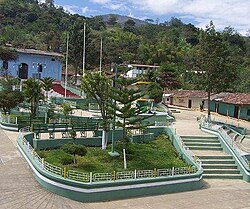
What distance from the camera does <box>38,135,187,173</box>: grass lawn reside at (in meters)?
16.5

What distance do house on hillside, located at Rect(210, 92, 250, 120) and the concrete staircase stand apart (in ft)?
49.4

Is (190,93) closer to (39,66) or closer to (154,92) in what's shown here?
(154,92)

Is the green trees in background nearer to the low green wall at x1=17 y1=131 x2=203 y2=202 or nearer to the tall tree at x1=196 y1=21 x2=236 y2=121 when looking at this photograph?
the tall tree at x1=196 y1=21 x2=236 y2=121

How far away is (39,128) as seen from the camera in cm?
2041

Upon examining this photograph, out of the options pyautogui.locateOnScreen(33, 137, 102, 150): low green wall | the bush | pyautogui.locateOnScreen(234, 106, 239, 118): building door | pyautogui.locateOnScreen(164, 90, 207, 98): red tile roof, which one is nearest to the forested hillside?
pyautogui.locateOnScreen(164, 90, 207, 98): red tile roof

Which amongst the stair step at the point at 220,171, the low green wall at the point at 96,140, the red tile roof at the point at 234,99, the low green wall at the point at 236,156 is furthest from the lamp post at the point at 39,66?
the stair step at the point at 220,171

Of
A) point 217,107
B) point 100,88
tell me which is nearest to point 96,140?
point 100,88

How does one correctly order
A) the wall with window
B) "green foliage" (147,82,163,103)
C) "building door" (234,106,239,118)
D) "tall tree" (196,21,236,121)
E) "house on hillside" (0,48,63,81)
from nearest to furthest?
"tall tree" (196,21,236,121) → "green foliage" (147,82,163,103) → "building door" (234,106,239,118) → "house on hillside" (0,48,63,81) → the wall with window

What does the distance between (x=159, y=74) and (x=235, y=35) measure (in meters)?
60.4

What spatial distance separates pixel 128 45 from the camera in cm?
8775

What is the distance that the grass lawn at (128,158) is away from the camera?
54.0 ft

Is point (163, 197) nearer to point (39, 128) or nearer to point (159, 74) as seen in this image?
point (39, 128)

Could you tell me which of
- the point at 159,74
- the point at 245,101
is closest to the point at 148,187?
the point at 245,101

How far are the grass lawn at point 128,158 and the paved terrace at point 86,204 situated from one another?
162 centimetres
